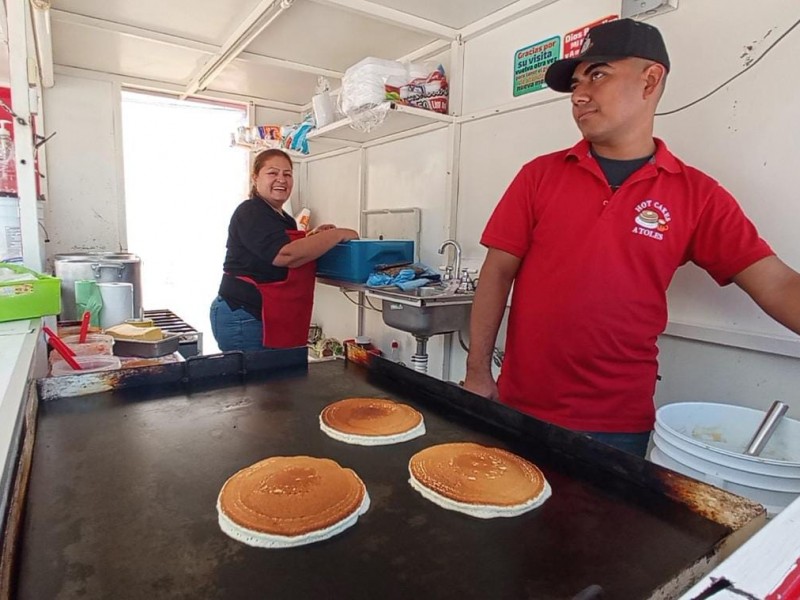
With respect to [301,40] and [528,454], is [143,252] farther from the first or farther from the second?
[528,454]

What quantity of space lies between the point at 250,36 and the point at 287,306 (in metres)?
1.40

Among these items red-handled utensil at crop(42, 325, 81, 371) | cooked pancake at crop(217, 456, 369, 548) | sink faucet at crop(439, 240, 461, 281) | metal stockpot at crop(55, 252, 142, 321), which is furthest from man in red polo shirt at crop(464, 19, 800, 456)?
metal stockpot at crop(55, 252, 142, 321)

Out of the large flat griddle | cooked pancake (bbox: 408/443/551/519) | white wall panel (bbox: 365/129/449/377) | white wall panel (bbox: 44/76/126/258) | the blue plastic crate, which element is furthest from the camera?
white wall panel (bbox: 44/76/126/258)

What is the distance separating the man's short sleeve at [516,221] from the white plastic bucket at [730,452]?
551mm

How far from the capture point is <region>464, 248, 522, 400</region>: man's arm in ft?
4.62

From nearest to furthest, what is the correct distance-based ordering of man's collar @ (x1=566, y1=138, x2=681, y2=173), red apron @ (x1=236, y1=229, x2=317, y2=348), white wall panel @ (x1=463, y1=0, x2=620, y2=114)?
man's collar @ (x1=566, y1=138, x2=681, y2=173) < white wall panel @ (x1=463, y1=0, x2=620, y2=114) < red apron @ (x1=236, y1=229, x2=317, y2=348)

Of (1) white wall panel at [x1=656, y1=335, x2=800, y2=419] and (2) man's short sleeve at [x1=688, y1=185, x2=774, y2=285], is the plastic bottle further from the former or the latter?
(2) man's short sleeve at [x1=688, y1=185, x2=774, y2=285]

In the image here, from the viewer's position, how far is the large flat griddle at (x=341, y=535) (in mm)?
608

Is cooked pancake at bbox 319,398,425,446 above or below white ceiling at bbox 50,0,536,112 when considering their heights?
below

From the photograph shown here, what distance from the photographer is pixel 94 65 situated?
3.27 metres

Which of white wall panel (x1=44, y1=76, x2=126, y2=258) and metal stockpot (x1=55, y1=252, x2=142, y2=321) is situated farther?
white wall panel (x1=44, y1=76, x2=126, y2=258)

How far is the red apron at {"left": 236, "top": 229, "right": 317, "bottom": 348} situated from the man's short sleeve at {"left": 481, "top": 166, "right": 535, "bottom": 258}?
3.76 feet

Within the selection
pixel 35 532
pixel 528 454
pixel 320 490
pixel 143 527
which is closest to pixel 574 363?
pixel 528 454

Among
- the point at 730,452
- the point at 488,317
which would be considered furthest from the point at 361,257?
the point at 730,452
